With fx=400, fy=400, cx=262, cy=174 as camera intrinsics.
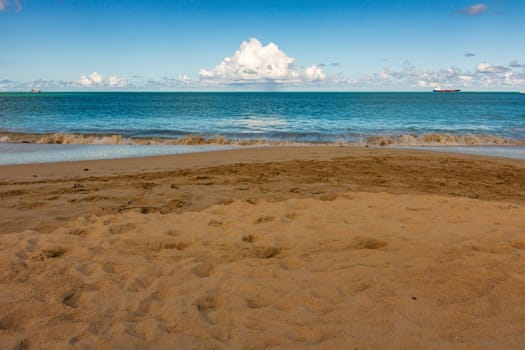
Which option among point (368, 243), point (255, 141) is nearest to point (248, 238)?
point (368, 243)

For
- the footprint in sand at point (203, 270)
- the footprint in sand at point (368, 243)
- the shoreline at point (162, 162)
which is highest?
the footprint in sand at point (368, 243)

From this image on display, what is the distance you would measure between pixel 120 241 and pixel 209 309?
2095mm

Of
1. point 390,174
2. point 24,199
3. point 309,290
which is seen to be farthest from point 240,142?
point 309,290

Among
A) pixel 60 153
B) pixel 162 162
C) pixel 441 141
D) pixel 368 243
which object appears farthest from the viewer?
pixel 441 141

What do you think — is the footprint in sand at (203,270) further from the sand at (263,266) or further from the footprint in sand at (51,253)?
the footprint in sand at (51,253)

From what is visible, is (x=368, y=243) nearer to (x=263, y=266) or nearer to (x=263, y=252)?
(x=263, y=252)

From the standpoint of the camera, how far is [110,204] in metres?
6.74

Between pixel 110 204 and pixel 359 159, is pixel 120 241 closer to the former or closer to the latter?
pixel 110 204

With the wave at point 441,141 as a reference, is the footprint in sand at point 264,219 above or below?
above

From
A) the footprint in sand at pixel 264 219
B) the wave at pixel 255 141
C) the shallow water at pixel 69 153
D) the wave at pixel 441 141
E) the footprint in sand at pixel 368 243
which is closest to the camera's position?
the footprint in sand at pixel 368 243

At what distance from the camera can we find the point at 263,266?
410 centimetres

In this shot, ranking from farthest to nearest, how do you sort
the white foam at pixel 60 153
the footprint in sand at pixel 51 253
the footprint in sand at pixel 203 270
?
the white foam at pixel 60 153
the footprint in sand at pixel 51 253
the footprint in sand at pixel 203 270

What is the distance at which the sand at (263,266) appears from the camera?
115 inches

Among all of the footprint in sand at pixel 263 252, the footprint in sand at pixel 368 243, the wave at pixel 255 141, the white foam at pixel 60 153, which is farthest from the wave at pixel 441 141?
the footprint in sand at pixel 263 252
